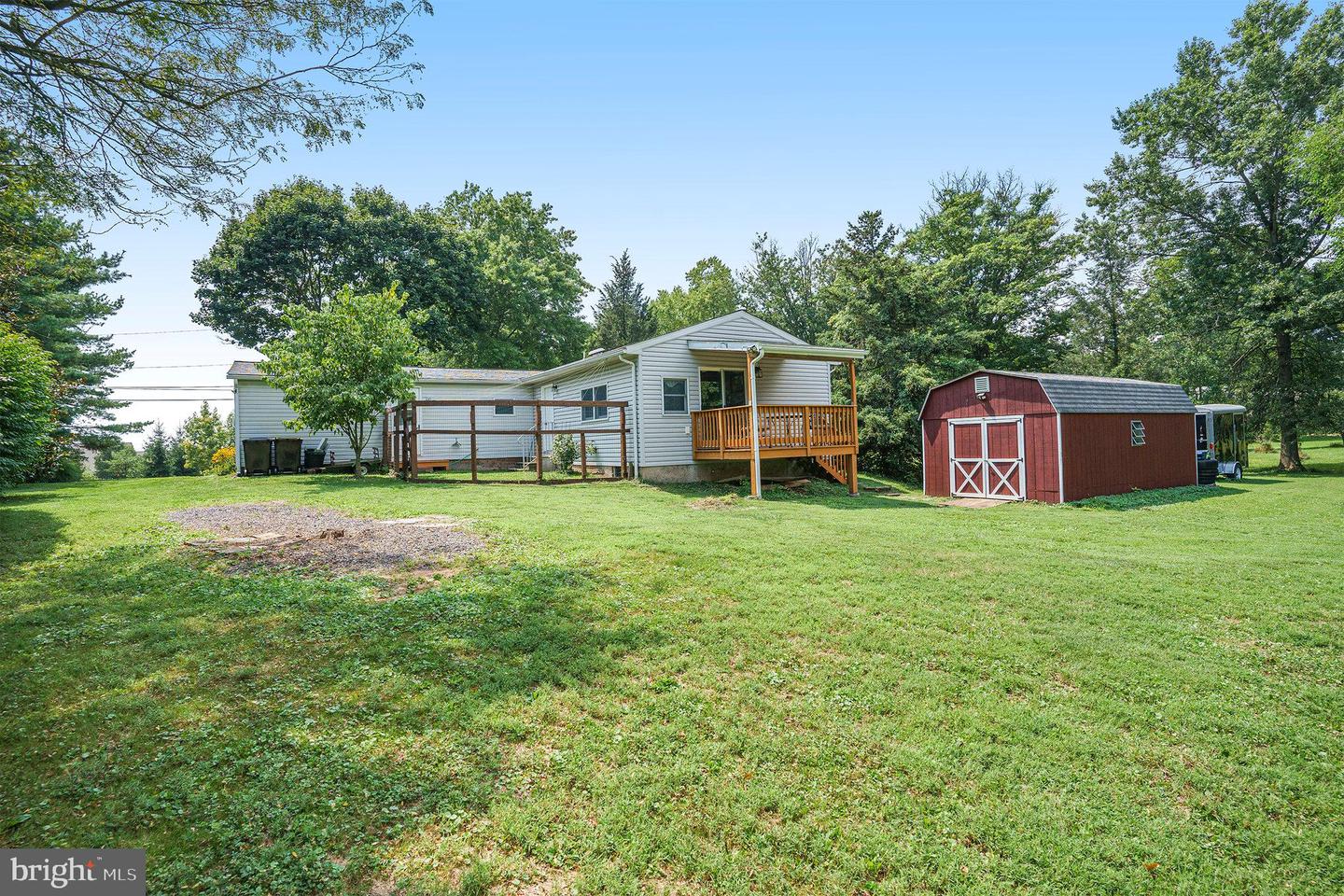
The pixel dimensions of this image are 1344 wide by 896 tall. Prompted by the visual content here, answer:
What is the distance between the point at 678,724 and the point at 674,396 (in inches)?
494

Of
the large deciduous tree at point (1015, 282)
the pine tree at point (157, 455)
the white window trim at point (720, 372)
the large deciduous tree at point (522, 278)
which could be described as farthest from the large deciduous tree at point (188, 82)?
the pine tree at point (157, 455)

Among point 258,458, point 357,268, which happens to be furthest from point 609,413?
point 357,268

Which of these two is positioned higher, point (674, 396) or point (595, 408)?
point (674, 396)

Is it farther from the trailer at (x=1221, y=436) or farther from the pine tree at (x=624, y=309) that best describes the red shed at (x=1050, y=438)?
the pine tree at (x=624, y=309)

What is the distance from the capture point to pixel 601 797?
2.80 metres

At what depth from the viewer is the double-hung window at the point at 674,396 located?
609 inches

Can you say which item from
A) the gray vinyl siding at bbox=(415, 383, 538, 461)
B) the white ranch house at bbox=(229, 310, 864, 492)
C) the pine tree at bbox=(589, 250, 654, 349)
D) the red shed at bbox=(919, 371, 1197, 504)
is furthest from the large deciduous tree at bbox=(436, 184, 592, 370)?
the red shed at bbox=(919, 371, 1197, 504)

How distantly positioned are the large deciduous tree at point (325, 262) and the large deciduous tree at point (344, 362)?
43.7 feet

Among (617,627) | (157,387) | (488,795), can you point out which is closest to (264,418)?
(157,387)

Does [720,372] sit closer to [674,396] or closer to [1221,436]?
[674,396]

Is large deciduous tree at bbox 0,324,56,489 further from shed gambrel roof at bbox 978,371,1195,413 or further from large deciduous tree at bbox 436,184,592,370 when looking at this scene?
large deciduous tree at bbox 436,184,592,370

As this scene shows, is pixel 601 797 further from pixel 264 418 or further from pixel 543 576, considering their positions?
pixel 264 418

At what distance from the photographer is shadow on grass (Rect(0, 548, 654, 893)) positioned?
238 centimetres

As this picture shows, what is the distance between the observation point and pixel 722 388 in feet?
54.0
